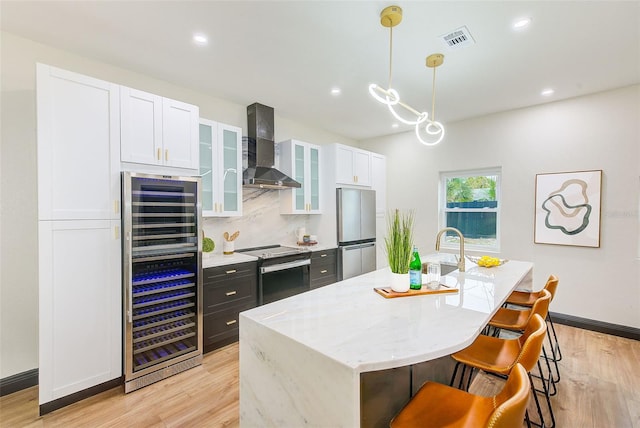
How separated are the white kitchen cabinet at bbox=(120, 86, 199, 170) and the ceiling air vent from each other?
7.74ft

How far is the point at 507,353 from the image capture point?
5.42 feet

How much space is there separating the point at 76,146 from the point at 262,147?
2025mm

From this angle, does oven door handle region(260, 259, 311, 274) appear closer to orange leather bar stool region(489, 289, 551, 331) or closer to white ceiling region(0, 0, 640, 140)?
white ceiling region(0, 0, 640, 140)

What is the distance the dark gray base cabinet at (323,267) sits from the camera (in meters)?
4.01

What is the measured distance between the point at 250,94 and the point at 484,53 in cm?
249

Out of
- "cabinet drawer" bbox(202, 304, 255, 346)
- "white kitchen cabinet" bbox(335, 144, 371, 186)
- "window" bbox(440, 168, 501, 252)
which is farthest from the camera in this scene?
"white kitchen cabinet" bbox(335, 144, 371, 186)

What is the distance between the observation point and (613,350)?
297 cm

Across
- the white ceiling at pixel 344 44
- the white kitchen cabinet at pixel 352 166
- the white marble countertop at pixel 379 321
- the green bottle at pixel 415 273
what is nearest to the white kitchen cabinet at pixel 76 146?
the white ceiling at pixel 344 44

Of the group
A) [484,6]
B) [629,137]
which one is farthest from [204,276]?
[629,137]

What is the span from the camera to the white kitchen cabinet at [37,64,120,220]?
202cm

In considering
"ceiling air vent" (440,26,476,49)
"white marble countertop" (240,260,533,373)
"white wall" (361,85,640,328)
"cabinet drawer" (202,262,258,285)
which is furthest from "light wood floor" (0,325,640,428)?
"ceiling air vent" (440,26,476,49)

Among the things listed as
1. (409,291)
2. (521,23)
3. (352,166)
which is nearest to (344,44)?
(521,23)

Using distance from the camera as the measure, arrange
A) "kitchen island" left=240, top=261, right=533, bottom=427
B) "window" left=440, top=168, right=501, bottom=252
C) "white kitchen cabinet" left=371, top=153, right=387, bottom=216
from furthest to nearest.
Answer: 1. "white kitchen cabinet" left=371, top=153, right=387, bottom=216
2. "window" left=440, top=168, right=501, bottom=252
3. "kitchen island" left=240, top=261, right=533, bottom=427

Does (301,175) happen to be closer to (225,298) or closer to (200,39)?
(225,298)
